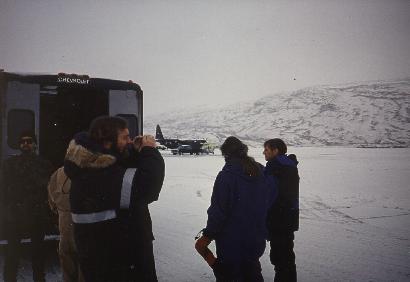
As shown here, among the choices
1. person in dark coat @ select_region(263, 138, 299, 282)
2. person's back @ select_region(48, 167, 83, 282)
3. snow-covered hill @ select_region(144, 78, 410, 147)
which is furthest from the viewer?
snow-covered hill @ select_region(144, 78, 410, 147)

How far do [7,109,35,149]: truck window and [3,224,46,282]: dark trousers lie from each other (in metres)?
1.77

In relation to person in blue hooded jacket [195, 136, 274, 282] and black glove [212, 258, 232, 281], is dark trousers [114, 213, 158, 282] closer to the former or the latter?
person in blue hooded jacket [195, 136, 274, 282]

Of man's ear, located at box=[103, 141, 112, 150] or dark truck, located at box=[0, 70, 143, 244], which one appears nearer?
man's ear, located at box=[103, 141, 112, 150]

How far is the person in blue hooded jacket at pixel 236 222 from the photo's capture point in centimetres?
339

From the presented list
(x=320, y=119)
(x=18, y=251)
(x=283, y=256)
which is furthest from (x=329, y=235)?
(x=320, y=119)

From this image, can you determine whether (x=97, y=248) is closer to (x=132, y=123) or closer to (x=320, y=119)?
(x=132, y=123)

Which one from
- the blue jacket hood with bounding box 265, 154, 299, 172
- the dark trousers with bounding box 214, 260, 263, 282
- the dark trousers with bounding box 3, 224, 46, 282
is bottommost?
the dark trousers with bounding box 3, 224, 46, 282

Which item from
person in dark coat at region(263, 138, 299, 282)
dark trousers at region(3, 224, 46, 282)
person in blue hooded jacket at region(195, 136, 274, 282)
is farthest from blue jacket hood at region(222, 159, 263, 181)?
dark trousers at region(3, 224, 46, 282)

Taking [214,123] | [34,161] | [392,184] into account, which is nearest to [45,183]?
[34,161]

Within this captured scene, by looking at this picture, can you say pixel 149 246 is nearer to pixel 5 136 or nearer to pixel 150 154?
pixel 150 154

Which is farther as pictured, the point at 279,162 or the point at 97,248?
the point at 279,162

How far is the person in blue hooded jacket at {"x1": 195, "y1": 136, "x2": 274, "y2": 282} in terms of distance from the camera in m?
3.39

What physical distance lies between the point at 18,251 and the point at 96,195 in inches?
131

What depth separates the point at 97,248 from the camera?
105 inches
